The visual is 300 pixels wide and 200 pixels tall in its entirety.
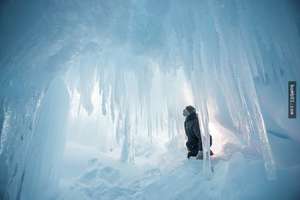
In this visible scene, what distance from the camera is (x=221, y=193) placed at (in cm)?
396

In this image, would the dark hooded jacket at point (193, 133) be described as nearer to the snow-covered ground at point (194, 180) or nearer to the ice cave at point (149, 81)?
the ice cave at point (149, 81)

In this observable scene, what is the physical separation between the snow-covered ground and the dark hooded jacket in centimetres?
42

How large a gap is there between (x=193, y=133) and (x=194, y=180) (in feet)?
4.44

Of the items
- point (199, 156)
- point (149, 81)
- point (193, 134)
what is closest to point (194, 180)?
point (199, 156)

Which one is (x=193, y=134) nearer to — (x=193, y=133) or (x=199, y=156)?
(x=193, y=133)

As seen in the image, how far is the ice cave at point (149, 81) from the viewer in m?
4.50

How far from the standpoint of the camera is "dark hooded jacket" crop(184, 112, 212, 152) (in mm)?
5547

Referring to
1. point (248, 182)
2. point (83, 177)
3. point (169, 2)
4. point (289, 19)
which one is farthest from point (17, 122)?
point (289, 19)

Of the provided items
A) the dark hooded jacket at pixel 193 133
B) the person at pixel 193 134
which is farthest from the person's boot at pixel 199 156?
the dark hooded jacket at pixel 193 133

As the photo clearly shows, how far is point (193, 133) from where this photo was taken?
5648 mm

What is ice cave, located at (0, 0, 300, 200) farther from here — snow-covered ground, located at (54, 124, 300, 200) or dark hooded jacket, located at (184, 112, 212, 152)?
dark hooded jacket, located at (184, 112, 212, 152)

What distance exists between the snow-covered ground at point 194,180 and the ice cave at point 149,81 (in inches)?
1.0

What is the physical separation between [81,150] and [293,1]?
11.1 metres

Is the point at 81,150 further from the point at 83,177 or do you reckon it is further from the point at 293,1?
the point at 293,1
